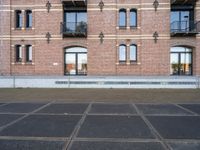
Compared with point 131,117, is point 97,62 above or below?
above

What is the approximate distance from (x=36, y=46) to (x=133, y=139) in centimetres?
1943

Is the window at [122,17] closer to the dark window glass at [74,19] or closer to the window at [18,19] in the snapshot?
the dark window glass at [74,19]

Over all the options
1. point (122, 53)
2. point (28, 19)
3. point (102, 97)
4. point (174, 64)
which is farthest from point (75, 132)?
point (28, 19)

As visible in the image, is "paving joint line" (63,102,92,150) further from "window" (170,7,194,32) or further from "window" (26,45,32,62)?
"window" (170,7,194,32)

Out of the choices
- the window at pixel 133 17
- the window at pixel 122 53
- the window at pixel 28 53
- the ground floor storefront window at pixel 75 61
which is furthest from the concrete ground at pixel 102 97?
the window at pixel 133 17

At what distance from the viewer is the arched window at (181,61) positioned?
22578 millimetres

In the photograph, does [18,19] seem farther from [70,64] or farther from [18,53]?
[70,64]

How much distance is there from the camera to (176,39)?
2195cm

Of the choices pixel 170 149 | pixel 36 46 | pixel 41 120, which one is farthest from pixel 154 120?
pixel 36 46

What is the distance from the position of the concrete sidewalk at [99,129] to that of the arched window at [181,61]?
48.3 feet

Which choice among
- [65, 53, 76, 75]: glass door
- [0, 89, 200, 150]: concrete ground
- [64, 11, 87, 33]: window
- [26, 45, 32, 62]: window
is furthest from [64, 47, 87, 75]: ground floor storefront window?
[0, 89, 200, 150]: concrete ground

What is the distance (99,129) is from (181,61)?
1897 centimetres

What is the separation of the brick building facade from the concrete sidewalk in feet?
45.8

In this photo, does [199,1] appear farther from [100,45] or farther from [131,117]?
[131,117]
